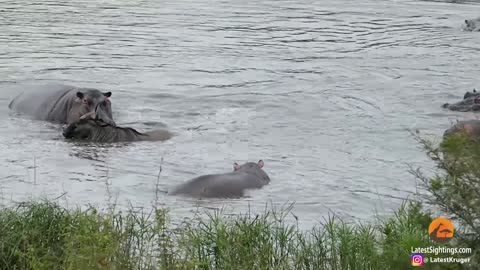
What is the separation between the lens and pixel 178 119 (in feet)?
41.0

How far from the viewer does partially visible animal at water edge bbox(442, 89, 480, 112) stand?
499 inches

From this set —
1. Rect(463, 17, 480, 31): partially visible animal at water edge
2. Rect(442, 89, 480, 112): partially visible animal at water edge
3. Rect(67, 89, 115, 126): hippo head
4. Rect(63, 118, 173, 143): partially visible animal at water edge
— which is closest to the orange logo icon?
Rect(63, 118, 173, 143): partially visible animal at water edge

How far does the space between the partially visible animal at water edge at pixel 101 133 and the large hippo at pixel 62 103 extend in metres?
0.23

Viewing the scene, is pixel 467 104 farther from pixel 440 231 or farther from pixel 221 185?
pixel 440 231

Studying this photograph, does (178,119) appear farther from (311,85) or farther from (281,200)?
(281,200)

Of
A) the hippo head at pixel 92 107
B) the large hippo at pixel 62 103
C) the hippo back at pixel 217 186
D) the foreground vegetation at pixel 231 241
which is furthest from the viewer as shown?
the large hippo at pixel 62 103

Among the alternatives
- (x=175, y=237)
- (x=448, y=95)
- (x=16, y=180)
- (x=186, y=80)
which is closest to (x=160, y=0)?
(x=186, y=80)

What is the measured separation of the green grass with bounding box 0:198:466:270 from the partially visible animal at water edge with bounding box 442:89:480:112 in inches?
254

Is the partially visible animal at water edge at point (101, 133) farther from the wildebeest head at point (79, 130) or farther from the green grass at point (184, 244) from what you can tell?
the green grass at point (184, 244)

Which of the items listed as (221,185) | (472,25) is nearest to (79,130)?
(221,185)

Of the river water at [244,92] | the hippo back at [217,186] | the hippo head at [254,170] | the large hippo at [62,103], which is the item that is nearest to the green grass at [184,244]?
the river water at [244,92]

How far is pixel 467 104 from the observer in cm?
1287

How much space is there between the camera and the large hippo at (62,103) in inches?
455

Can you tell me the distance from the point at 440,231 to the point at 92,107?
715cm
